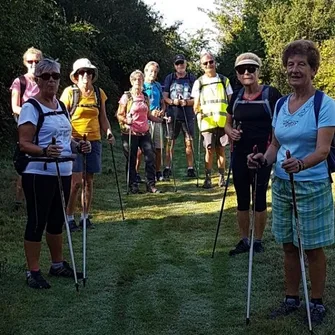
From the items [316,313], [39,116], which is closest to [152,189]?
[39,116]

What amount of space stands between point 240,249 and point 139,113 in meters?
3.50

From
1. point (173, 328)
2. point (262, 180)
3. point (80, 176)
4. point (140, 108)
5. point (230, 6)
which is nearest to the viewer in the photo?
point (173, 328)

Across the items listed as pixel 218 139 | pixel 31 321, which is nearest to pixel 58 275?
pixel 31 321

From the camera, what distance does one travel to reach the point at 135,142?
8.79m

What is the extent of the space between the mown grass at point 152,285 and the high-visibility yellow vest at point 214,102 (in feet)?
6.20

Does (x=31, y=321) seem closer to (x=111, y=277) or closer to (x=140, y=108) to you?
(x=111, y=277)

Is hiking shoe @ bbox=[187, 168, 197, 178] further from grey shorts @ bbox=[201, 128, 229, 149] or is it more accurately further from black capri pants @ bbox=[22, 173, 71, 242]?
black capri pants @ bbox=[22, 173, 71, 242]

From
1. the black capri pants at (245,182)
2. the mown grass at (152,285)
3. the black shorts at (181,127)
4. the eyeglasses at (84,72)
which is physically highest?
the eyeglasses at (84,72)

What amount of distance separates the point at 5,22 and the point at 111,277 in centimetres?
638

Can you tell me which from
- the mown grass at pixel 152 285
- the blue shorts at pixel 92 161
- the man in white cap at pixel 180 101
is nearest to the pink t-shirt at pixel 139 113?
the man in white cap at pixel 180 101

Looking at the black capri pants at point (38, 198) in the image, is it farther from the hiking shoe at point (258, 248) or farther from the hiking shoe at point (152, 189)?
the hiking shoe at point (152, 189)

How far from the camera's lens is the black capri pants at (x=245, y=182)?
18.4 feet

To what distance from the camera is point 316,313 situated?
4.07 metres

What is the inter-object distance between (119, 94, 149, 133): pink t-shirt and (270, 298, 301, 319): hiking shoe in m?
4.79
